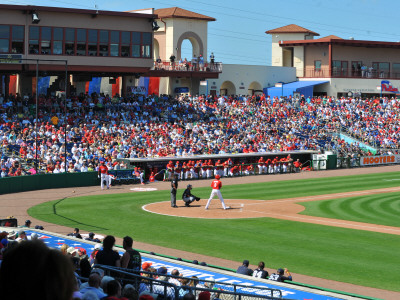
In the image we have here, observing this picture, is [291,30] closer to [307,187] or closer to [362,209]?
[307,187]

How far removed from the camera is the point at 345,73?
242 ft

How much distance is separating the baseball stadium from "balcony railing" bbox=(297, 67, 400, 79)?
240mm

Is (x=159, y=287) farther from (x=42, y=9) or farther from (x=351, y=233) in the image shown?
(x=42, y=9)

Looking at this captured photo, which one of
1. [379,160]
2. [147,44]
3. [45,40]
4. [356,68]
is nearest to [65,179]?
[45,40]

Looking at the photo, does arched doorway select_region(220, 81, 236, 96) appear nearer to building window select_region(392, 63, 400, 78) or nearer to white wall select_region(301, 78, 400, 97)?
white wall select_region(301, 78, 400, 97)

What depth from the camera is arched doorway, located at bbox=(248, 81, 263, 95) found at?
232 feet

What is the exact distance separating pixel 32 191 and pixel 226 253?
18729 millimetres

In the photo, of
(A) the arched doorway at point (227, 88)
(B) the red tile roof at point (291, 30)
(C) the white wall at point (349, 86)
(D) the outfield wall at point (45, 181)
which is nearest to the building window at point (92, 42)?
(D) the outfield wall at point (45, 181)

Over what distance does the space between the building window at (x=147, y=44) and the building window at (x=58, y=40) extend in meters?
7.49

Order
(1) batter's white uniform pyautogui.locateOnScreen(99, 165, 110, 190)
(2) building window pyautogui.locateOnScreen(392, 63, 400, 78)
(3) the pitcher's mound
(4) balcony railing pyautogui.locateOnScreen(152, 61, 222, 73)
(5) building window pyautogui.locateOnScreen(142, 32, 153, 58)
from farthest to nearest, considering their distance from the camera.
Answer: (2) building window pyautogui.locateOnScreen(392, 63, 400, 78) → (4) balcony railing pyautogui.locateOnScreen(152, 61, 222, 73) → (5) building window pyautogui.locateOnScreen(142, 32, 153, 58) → (1) batter's white uniform pyautogui.locateOnScreen(99, 165, 110, 190) → (3) the pitcher's mound

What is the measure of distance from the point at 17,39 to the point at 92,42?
624cm

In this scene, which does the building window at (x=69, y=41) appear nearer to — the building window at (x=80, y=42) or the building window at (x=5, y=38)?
the building window at (x=80, y=42)

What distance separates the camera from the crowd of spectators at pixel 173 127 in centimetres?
3925

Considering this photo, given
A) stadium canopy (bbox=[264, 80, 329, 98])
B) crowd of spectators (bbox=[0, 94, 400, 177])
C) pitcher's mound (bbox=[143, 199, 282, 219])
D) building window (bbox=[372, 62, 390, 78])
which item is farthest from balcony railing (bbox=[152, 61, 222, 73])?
pitcher's mound (bbox=[143, 199, 282, 219])
